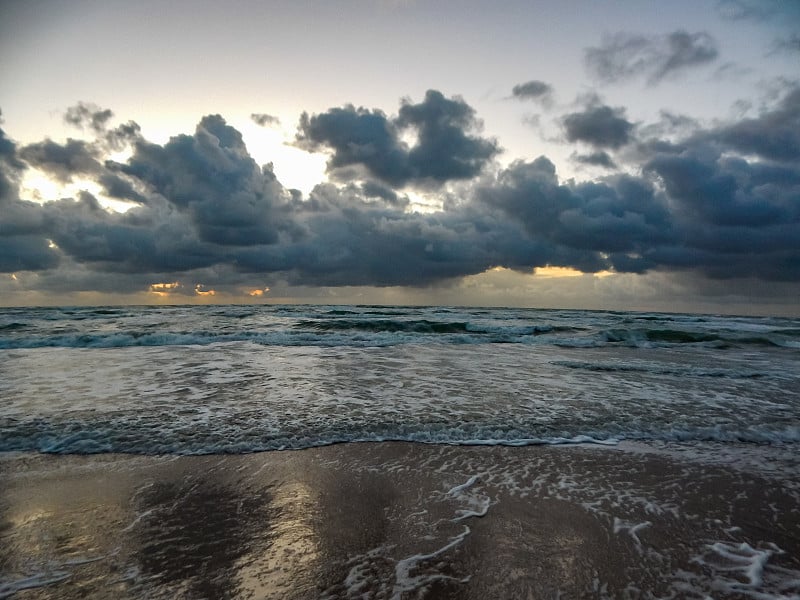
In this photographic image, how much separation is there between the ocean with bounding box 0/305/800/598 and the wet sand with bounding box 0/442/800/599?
20mm

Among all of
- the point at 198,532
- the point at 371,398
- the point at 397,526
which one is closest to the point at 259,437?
the point at 198,532

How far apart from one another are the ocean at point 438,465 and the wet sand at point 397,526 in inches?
0.8

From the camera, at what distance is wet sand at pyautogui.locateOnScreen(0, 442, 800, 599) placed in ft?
8.89

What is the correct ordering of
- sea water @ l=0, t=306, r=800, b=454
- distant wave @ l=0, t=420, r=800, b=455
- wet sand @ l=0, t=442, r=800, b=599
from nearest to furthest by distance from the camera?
wet sand @ l=0, t=442, r=800, b=599, distant wave @ l=0, t=420, r=800, b=455, sea water @ l=0, t=306, r=800, b=454

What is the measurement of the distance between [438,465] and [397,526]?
141 centimetres

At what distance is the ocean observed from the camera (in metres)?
2.79

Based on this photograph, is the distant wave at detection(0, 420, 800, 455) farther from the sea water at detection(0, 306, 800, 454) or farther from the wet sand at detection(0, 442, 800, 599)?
the wet sand at detection(0, 442, 800, 599)

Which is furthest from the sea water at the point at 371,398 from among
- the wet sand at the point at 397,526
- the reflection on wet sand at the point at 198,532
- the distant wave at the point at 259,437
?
the reflection on wet sand at the point at 198,532

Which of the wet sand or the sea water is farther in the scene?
the sea water

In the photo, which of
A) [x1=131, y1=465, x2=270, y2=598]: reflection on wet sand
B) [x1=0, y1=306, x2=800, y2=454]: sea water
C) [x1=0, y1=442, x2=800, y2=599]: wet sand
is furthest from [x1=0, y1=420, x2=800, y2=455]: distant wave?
[x1=131, y1=465, x2=270, y2=598]: reflection on wet sand

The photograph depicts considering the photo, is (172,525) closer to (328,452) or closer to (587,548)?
(328,452)

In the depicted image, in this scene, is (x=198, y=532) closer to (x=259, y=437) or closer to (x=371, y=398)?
(x=259, y=437)

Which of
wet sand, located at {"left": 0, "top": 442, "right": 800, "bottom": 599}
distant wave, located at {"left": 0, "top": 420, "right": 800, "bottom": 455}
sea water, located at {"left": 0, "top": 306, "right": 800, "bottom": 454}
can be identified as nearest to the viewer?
wet sand, located at {"left": 0, "top": 442, "right": 800, "bottom": 599}

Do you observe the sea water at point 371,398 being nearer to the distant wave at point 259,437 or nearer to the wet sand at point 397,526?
the distant wave at point 259,437
